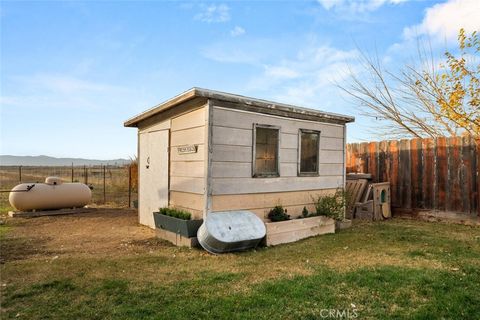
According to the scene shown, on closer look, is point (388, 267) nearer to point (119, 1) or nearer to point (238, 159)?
point (238, 159)

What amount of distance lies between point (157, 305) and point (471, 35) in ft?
25.8

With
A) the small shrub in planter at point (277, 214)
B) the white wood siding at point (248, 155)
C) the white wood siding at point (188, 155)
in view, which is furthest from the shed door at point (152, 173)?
the small shrub in planter at point (277, 214)

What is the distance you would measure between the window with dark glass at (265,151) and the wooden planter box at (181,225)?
154 cm

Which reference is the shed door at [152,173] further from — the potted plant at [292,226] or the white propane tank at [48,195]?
the white propane tank at [48,195]

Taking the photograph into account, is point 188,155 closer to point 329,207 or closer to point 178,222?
point 178,222

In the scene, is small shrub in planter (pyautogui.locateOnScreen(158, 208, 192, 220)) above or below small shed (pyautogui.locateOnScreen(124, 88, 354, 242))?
below

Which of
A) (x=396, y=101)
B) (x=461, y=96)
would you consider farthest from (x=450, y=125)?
(x=461, y=96)

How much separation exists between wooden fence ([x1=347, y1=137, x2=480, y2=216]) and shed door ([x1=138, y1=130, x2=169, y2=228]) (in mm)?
6500

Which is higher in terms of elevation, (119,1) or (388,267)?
(119,1)

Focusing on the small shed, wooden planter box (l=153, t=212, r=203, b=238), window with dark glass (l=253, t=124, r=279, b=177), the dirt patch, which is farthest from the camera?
window with dark glass (l=253, t=124, r=279, b=177)

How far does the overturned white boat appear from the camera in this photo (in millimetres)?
4992

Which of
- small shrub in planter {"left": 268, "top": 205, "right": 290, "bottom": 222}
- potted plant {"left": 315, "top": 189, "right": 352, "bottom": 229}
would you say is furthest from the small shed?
potted plant {"left": 315, "top": 189, "right": 352, "bottom": 229}

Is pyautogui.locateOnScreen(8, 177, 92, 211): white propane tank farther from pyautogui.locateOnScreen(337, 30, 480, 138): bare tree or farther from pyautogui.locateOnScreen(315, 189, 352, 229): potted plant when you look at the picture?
pyautogui.locateOnScreen(337, 30, 480, 138): bare tree

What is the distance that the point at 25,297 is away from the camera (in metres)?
3.30
